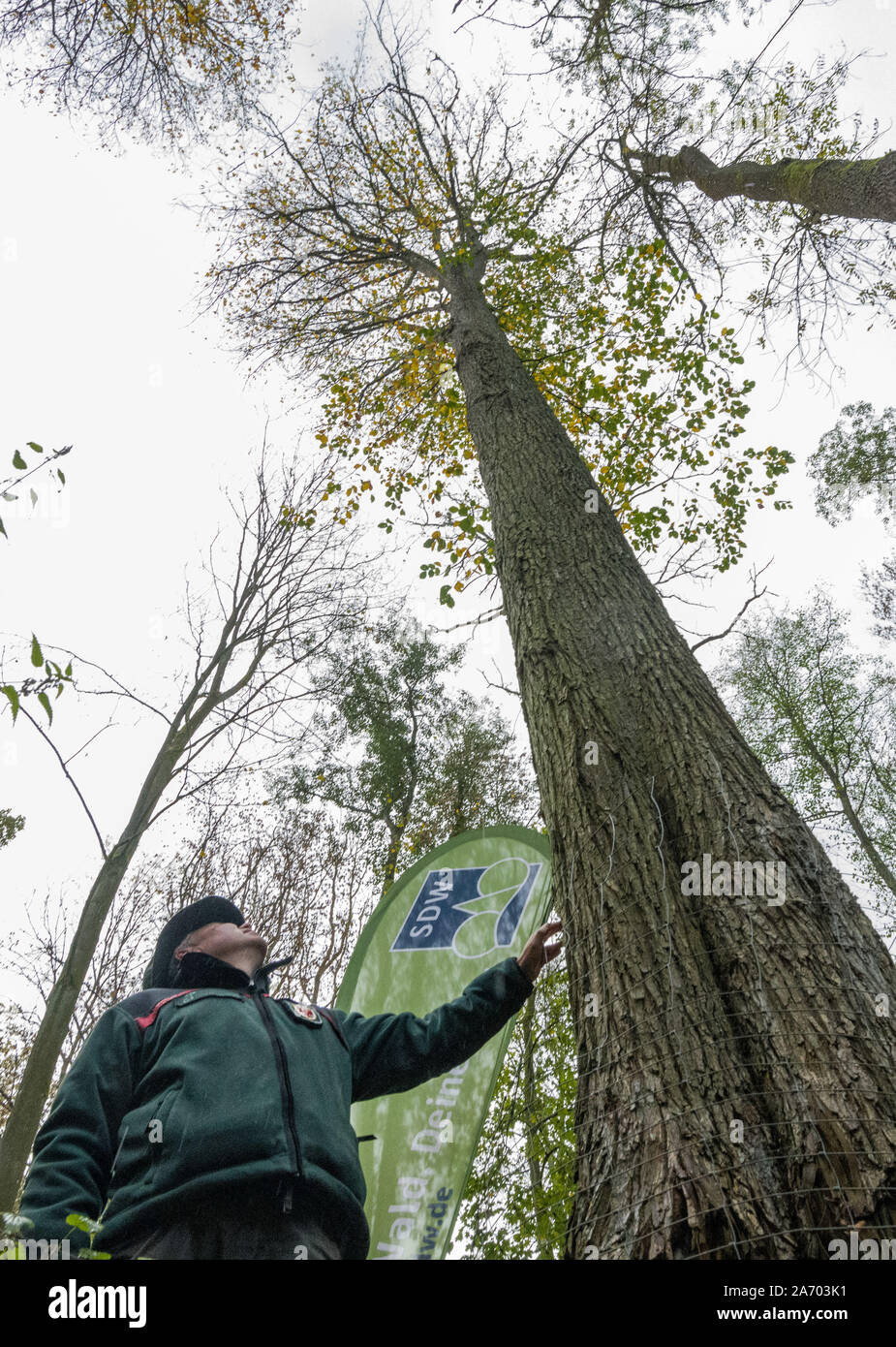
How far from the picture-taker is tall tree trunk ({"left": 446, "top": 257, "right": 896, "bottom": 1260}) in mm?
1407

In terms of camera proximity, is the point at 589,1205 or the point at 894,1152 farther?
the point at 589,1205

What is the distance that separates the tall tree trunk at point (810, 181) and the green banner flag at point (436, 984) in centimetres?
500

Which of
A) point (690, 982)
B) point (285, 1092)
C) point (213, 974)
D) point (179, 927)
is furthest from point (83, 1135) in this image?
point (690, 982)

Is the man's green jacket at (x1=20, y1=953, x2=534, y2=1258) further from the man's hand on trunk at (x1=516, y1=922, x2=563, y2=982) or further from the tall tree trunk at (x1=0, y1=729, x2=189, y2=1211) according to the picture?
the tall tree trunk at (x1=0, y1=729, x2=189, y2=1211)

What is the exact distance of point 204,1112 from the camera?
177cm

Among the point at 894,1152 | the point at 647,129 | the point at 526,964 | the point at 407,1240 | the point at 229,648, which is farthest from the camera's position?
the point at 229,648

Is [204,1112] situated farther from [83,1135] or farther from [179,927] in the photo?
[179,927]

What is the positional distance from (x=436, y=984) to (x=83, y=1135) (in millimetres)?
1810

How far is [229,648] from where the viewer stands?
8578 mm

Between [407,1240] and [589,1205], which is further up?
[589,1205]

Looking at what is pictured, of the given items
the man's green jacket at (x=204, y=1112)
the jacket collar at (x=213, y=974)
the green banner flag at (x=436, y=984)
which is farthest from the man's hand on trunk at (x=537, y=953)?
the jacket collar at (x=213, y=974)
